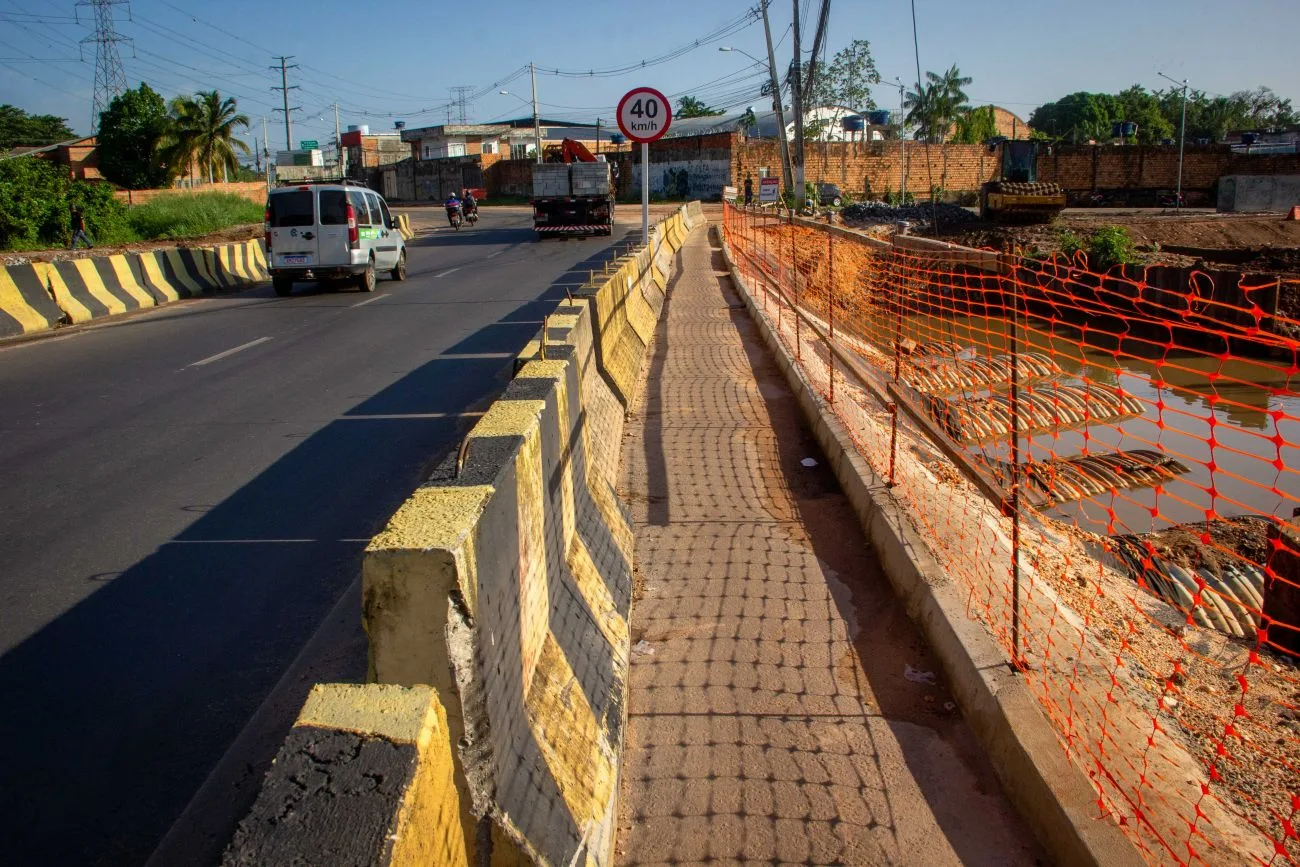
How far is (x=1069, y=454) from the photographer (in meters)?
11.7

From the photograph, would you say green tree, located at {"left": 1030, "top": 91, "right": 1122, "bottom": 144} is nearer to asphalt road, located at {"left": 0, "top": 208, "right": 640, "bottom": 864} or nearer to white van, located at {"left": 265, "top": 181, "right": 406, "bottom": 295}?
white van, located at {"left": 265, "top": 181, "right": 406, "bottom": 295}

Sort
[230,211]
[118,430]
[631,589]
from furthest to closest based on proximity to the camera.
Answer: [230,211] → [118,430] → [631,589]

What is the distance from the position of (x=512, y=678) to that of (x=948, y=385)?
11.3m

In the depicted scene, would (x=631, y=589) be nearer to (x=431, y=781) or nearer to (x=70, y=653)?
(x=70, y=653)

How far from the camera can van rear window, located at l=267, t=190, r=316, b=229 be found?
1716 centimetres

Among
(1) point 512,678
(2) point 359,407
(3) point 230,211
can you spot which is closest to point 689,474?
(2) point 359,407

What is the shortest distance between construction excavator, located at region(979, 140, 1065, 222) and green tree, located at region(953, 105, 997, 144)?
124 feet

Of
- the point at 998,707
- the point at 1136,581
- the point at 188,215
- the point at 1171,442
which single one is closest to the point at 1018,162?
the point at 1171,442

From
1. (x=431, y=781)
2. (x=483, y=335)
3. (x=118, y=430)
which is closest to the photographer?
(x=431, y=781)

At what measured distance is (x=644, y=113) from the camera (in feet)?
44.0

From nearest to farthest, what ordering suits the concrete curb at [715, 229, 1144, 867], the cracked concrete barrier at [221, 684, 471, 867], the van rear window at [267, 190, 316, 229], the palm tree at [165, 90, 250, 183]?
the cracked concrete barrier at [221, 684, 471, 867], the concrete curb at [715, 229, 1144, 867], the van rear window at [267, 190, 316, 229], the palm tree at [165, 90, 250, 183]

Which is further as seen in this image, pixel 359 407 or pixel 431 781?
pixel 359 407

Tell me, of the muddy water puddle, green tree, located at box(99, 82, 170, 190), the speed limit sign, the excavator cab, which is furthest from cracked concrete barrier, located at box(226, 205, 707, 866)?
green tree, located at box(99, 82, 170, 190)

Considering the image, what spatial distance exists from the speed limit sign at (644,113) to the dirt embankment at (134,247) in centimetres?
1130
